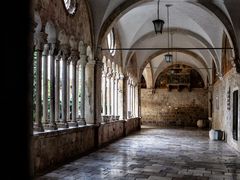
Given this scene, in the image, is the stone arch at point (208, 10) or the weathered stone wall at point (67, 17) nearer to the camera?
the weathered stone wall at point (67, 17)

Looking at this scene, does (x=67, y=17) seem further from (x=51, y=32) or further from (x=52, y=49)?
(x=52, y=49)

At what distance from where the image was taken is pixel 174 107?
1036 inches

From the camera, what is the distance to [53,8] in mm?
6984

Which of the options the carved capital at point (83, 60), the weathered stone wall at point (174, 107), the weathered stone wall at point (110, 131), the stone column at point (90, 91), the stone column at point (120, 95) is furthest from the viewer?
the weathered stone wall at point (174, 107)

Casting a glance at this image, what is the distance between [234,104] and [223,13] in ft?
10.0

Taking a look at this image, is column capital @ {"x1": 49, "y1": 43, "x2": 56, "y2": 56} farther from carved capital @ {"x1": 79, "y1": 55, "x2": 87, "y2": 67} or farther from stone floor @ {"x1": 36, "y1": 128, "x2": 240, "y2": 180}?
stone floor @ {"x1": 36, "y1": 128, "x2": 240, "y2": 180}

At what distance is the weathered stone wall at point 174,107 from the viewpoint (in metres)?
25.9

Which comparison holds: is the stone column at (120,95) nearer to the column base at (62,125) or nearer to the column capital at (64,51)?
the column capital at (64,51)

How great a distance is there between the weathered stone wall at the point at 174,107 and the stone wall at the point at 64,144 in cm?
1494

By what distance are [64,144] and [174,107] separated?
776 inches

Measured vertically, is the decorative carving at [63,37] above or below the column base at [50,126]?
above

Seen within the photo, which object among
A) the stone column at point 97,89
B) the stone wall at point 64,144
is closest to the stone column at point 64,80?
the stone wall at point 64,144

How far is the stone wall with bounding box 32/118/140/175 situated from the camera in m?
6.02

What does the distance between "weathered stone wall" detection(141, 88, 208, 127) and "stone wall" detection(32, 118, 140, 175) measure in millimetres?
14940
